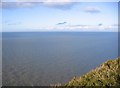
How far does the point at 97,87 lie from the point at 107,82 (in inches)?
18.2

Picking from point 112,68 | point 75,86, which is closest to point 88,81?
point 75,86

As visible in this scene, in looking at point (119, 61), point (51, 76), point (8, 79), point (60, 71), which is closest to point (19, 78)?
point (8, 79)

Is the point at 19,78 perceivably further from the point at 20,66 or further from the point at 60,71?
the point at 20,66

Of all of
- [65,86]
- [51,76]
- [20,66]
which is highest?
[65,86]

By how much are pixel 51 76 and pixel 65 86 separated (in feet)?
262

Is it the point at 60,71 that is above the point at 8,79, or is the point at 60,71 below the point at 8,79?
below

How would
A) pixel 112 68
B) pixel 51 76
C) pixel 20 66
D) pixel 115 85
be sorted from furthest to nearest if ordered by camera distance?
Answer: pixel 20 66, pixel 51 76, pixel 112 68, pixel 115 85

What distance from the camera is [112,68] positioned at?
13.3 metres

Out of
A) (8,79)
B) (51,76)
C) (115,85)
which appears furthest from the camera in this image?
(51,76)

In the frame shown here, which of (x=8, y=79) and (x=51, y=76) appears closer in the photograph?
(x=8, y=79)

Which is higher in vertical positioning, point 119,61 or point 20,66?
point 119,61

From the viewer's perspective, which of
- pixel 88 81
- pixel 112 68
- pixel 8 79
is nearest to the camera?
pixel 88 81

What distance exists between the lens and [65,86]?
12.6m

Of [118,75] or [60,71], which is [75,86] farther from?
[60,71]
